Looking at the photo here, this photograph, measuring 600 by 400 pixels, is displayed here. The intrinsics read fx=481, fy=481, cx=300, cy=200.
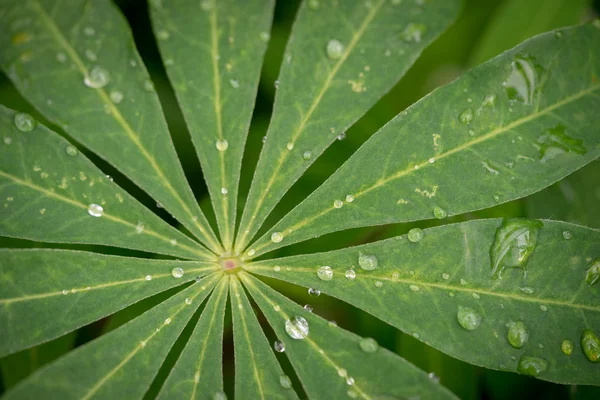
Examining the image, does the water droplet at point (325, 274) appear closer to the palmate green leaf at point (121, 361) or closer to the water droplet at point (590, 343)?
the palmate green leaf at point (121, 361)

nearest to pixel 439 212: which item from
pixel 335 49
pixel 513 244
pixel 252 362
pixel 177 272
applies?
pixel 513 244

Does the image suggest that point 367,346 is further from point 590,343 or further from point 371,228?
point 371,228

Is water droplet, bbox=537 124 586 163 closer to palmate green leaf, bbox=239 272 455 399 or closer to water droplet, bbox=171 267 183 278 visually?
palmate green leaf, bbox=239 272 455 399

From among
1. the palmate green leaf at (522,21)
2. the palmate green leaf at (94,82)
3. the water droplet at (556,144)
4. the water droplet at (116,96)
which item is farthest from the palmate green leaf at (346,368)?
the palmate green leaf at (522,21)

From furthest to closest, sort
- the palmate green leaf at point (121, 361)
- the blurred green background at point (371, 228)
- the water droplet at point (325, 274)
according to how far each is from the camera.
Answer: the blurred green background at point (371, 228) < the water droplet at point (325, 274) < the palmate green leaf at point (121, 361)

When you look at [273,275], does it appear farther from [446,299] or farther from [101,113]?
[101,113]

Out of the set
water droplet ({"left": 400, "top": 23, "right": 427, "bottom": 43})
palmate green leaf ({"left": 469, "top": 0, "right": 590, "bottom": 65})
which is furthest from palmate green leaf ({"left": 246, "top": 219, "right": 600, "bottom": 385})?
palmate green leaf ({"left": 469, "top": 0, "right": 590, "bottom": 65})

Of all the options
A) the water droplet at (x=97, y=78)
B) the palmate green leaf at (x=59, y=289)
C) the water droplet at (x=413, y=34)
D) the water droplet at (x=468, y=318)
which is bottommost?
the water droplet at (x=468, y=318)
